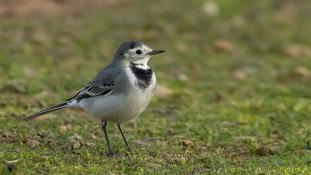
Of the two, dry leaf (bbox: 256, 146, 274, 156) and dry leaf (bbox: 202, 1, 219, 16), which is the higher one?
dry leaf (bbox: 202, 1, 219, 16)

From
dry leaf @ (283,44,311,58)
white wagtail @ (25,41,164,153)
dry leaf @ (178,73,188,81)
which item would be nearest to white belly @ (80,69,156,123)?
white wagtail @ (25,41,164,153)

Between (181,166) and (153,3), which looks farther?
(153,3)

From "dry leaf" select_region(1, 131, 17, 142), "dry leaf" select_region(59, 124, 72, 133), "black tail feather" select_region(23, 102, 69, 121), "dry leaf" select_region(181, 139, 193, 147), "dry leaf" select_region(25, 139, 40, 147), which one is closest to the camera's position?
"dry leaf" select_region(25, 139, 40, 147)

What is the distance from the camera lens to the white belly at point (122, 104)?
26.2 ft

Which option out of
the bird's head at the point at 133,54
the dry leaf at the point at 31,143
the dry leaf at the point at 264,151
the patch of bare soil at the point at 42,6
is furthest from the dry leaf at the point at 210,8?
the dry leaf at the point at 31,143

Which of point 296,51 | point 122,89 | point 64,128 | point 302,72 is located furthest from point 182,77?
point 122,89

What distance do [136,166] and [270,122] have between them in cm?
317

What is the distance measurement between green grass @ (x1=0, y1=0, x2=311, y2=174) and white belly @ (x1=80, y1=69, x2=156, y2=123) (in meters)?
0.39

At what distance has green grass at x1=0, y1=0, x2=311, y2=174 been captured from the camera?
7.96 meters

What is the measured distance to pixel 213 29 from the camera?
15.5 meters

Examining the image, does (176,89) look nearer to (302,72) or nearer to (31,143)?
(302,72)

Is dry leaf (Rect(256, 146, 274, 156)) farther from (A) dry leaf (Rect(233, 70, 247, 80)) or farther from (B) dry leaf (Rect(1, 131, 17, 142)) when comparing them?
(A) dry leaf (Rect(233, 70, 247, 80))

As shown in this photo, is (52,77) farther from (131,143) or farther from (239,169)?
(239,169)

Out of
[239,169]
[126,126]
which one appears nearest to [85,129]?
[126,126]
